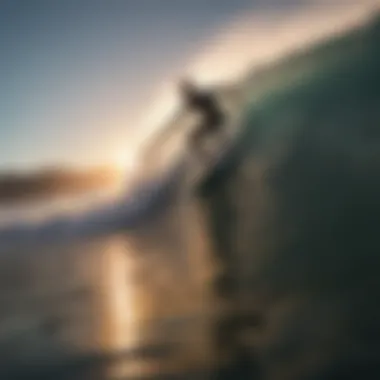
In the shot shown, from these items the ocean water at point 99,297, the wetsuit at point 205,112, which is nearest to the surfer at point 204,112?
the wetsuit at point 205,112

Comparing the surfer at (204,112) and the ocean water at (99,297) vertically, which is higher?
the surfer at (204,112)

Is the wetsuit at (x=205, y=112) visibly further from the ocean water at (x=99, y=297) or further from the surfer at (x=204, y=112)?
the ocean water at (x=99, y=297)

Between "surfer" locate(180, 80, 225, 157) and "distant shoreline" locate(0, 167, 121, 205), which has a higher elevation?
"surfer" locate(180, 80, 225, 157)

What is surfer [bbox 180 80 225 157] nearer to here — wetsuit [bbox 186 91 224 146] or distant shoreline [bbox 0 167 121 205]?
wetsuit [bbox 186 91 224 146]

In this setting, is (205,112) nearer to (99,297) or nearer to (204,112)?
(204,112)

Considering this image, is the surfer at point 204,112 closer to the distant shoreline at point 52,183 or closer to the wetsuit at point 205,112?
the wetsuit at point 205,112

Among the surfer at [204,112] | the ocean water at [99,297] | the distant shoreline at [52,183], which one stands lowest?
the ocean water at [99,297]

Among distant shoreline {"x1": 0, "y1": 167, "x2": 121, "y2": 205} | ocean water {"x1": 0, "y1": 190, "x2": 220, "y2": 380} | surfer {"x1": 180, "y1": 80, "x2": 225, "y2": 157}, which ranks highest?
surfer {"x1": 180, "y1": 80, "x2": 225, "y2": 157}

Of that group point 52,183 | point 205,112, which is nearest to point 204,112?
point 205,112

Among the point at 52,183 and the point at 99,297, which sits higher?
the point at 52,183

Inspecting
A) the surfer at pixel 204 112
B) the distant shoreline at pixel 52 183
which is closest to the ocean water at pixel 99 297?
the distant shoreline at pixel 52 183

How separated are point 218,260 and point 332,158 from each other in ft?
0.77

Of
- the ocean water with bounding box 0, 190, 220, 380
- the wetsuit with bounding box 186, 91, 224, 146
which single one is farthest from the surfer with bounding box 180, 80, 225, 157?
the ocean water with bounding box 0, 190, 220, 380

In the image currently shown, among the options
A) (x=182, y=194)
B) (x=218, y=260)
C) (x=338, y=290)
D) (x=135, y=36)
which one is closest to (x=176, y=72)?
(x=135, y=36)
